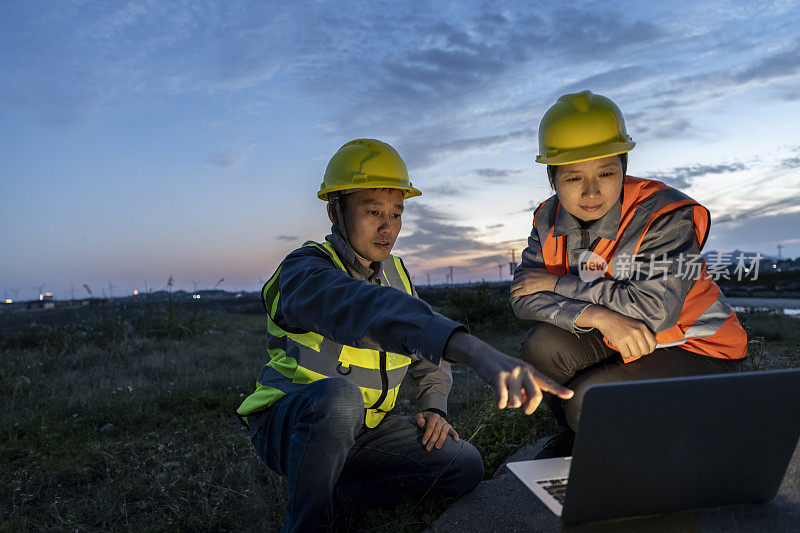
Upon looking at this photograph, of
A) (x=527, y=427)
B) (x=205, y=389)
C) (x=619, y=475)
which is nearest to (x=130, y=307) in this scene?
(x=205, y=389)

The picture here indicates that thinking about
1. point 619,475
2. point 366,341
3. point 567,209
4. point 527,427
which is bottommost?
point 527,427

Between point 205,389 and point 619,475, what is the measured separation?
17.3ft

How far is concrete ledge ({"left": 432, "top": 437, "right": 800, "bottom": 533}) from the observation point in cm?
152

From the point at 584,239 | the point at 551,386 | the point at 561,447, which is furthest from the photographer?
the point at 561,447

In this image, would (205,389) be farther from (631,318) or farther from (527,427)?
(631,318)

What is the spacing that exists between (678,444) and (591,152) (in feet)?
4.86

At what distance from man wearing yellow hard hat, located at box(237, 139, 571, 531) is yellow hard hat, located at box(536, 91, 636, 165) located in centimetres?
78

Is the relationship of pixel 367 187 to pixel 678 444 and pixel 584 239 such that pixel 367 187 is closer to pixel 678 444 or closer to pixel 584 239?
pixel 584 239

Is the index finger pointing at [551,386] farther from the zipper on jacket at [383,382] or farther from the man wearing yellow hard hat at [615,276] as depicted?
the zipper on jacket at [383,382]

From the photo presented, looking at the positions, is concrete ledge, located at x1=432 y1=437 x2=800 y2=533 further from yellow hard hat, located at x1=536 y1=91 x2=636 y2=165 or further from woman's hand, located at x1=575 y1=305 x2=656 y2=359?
yellow hard hat, located at x1=536 y1=91 x2=636 y2=165

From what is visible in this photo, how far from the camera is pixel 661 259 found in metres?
2.34

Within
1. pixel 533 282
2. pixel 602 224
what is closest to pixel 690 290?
pixel 602 224

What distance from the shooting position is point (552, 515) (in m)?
2.24

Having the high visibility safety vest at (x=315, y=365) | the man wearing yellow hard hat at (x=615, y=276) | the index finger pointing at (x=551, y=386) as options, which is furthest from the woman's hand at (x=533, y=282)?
the index finger pointing at (x=551, y=386)
